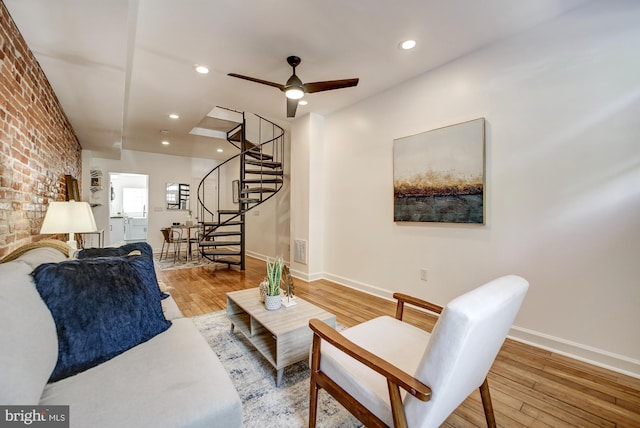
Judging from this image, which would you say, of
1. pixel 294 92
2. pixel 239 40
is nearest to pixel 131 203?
pixel 239 40

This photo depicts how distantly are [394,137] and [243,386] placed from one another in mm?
3080

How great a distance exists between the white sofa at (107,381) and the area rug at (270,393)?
0.57m

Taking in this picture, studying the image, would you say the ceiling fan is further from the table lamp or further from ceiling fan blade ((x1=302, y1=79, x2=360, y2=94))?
the table lamp

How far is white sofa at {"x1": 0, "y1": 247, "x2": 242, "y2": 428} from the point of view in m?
0.86

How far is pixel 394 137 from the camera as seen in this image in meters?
3.40

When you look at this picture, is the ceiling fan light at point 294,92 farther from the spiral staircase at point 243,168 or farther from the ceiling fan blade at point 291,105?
the spiral staircase at point 243,168

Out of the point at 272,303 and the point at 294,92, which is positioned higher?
the point at 294,92

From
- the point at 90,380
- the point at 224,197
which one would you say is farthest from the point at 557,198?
the point at 224,197

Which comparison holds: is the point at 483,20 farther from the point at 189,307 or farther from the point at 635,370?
the point at 189,307

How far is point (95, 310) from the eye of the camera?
126 centimetres

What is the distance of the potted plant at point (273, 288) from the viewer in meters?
2.07

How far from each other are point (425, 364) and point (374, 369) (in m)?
0.20

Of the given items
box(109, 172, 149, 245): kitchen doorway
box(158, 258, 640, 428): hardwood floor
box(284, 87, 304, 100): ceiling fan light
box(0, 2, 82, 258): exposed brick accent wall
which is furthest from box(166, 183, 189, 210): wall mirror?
box(158, 258, 640, 428): hardwood floor

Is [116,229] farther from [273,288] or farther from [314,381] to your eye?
[314,381]
